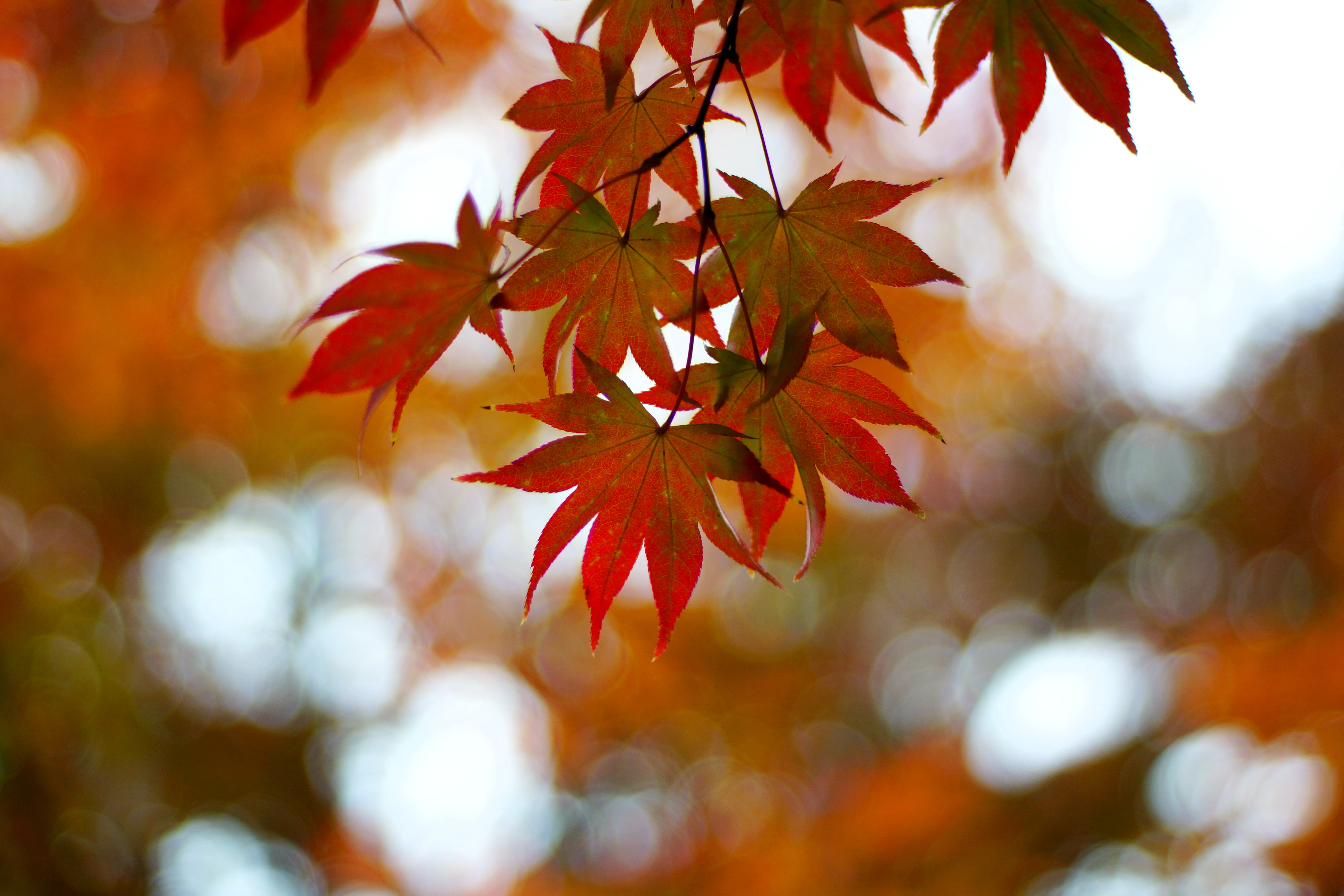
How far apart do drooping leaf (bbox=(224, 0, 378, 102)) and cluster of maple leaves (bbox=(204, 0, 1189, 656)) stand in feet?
0.52

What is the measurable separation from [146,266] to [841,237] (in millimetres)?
3693

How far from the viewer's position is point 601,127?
2.42 feet

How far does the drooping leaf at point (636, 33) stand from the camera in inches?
25.1

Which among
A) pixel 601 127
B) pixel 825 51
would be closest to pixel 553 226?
pixel 601 127

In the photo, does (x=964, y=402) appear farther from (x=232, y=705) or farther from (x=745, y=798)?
(x=232, y=705)

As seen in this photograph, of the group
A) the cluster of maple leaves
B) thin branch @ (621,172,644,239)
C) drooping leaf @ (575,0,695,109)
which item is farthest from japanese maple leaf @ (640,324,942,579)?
drooping leaf @ (575,0,695,109)

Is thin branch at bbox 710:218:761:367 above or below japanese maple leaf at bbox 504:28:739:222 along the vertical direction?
below

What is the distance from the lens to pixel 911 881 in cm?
353

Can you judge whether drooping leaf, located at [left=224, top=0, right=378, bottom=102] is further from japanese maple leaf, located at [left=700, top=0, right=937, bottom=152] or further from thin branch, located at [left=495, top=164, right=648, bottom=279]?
japanese maple leaf, located at [left=700, top=0, right=937, bottom=152]

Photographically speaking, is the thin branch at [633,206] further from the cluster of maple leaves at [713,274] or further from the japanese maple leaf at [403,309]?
the japanese maple leaf at [403,309]

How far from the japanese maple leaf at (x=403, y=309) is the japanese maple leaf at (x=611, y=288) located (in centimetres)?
7

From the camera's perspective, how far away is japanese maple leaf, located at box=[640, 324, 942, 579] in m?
0.69

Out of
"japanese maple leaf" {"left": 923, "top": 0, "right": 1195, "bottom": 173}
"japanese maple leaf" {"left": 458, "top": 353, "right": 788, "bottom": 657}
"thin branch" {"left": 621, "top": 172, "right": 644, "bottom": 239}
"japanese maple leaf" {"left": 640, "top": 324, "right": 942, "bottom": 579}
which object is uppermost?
"japanese maple leaf" {"left": 923, "top": 0, "right": 1195, "bottom": 173}

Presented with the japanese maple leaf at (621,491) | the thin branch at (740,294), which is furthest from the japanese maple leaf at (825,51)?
the japanese maple leaf at (621,491)
